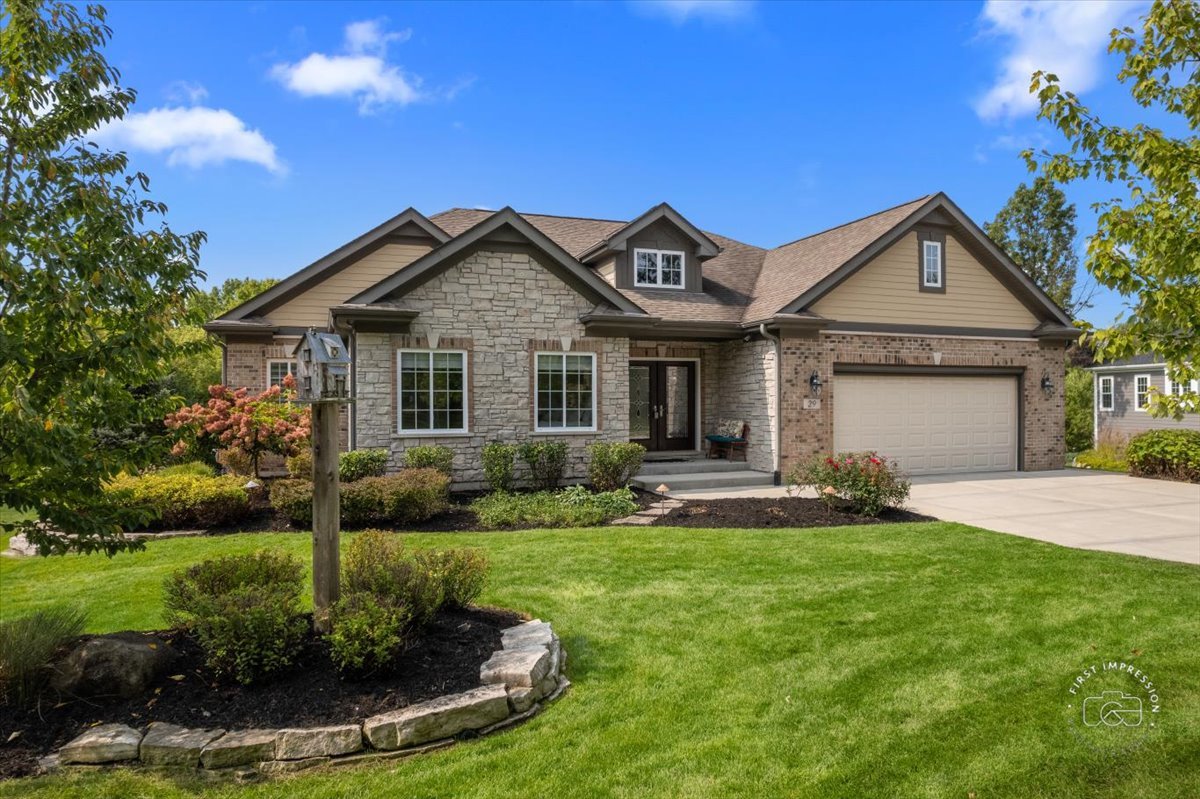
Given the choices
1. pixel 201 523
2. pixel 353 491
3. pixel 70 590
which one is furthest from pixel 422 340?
pixel 70 590

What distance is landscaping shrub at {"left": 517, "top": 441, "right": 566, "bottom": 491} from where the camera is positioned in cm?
1298

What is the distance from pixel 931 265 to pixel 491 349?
10.5 meters

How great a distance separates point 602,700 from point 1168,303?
14.5ft

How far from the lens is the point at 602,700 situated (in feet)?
14.2

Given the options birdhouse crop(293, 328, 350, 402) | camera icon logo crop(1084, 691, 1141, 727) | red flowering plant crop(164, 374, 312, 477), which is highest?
birdhouse crop(293, 328, 350, 402)

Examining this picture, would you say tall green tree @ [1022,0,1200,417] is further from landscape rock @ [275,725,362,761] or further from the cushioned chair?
Answer: the cushioned chair

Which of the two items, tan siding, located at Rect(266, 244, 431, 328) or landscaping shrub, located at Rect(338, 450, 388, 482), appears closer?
landscaping shrub, located at Rect(338, 450, 388, 482)

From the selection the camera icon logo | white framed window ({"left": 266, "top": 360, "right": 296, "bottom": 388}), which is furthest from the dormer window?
white framed window ({"left": 266, "top": 360, "right": 296, "bottom": 388})

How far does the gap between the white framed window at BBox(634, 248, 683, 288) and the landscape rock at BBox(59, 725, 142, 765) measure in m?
14.1

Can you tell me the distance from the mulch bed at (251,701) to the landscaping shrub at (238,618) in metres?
0.13

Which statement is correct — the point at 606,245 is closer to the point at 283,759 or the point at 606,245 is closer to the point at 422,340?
the point at 422,340

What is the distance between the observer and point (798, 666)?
15.9 ft

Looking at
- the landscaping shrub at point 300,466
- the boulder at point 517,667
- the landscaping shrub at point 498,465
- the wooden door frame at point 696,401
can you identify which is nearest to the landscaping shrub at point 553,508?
the landscaping shrub at point 498,465

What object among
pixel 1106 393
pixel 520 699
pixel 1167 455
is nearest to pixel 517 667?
pixel 520 699
